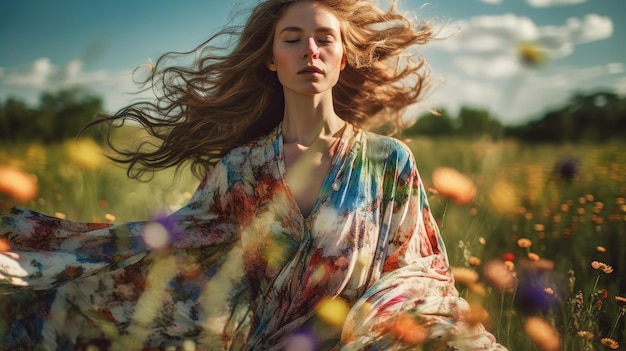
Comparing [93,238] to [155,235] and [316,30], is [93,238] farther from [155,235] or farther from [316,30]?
[316,30]

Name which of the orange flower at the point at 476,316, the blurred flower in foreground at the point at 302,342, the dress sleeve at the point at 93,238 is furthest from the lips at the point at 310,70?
the orange flower at the point at 476,316

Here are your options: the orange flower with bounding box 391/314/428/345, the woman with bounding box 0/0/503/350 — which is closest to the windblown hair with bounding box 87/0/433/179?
the woman with bounding box 0/0/503/350

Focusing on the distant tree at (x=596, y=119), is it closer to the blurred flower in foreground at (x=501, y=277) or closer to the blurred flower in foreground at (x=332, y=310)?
the blurred flower in foreground at (x=501, y=277)

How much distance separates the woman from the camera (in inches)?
109

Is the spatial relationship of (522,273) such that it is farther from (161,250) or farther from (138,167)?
(138,167)

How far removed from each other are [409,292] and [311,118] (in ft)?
3.24

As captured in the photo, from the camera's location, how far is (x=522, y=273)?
3.16 meters

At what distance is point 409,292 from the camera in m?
2.55

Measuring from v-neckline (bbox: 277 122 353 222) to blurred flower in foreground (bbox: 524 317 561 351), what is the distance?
103cm

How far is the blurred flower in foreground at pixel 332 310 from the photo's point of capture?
2.76 meters

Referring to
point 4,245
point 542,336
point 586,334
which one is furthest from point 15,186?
point 586,334

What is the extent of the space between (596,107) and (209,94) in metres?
2.70

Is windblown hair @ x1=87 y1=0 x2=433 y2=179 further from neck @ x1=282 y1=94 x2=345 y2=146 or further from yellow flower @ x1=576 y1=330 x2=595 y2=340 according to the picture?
yellow flower @ x1=576 y1=330 x2=595 y2=340

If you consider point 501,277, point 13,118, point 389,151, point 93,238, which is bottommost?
point 501,277
